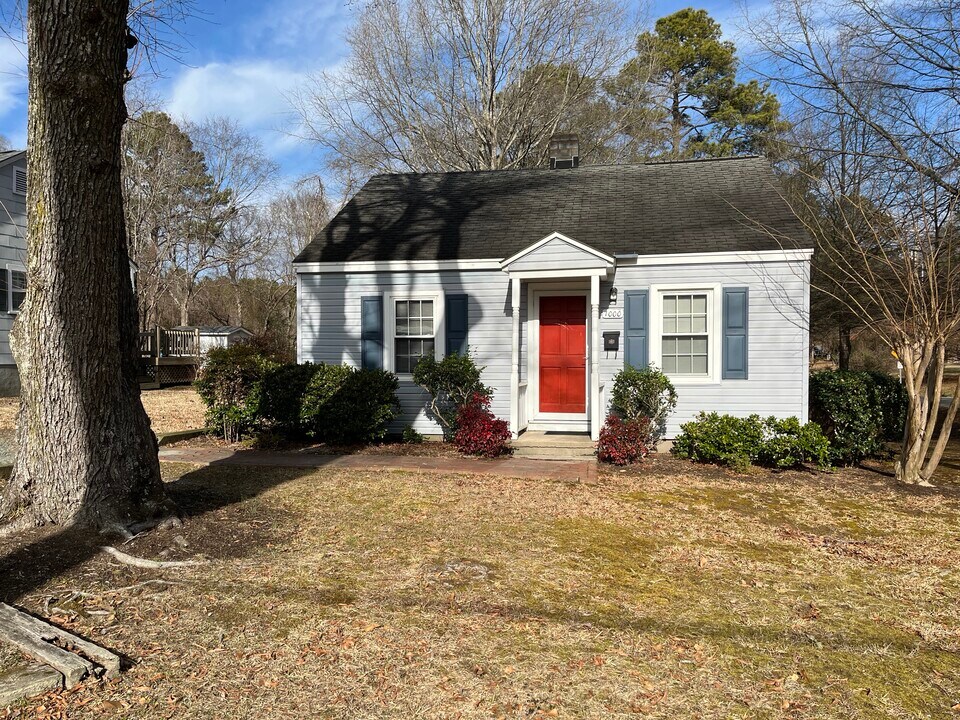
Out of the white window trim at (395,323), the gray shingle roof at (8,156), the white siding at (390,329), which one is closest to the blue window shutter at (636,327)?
the white siding at (390,329)

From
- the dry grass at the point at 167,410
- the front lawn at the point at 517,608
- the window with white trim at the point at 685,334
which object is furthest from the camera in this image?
the dry grass at the point at 167,410

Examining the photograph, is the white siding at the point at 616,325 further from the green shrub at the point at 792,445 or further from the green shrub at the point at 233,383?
the green shrub at the point at 233,383

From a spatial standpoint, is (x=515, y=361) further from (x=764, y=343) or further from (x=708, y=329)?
(x=764, y=343)

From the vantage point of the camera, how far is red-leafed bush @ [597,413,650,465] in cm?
815

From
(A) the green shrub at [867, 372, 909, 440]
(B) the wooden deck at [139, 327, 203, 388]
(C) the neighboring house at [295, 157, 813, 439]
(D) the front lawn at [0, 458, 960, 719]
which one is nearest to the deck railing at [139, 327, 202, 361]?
(B) the wooden deck at [139, 327, 203, 388]

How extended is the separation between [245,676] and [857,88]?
33.6 feet

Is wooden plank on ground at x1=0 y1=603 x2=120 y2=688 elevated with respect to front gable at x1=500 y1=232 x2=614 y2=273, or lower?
lower

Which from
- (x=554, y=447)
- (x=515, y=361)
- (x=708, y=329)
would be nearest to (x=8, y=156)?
(x=515, y=361)

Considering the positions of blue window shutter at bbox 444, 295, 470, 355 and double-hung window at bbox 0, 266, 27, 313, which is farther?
double-hung window at bbox 0, 266, 27, 313

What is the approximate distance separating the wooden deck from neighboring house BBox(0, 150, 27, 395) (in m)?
4.19

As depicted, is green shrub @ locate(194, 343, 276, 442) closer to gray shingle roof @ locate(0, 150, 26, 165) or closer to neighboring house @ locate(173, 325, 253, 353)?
gray shingle roof @ locate(0, 150, 26, 165)

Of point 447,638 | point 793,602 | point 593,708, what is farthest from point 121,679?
point 793,602

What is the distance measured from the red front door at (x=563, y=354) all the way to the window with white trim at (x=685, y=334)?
127 cm

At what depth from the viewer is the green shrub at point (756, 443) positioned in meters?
7.91
